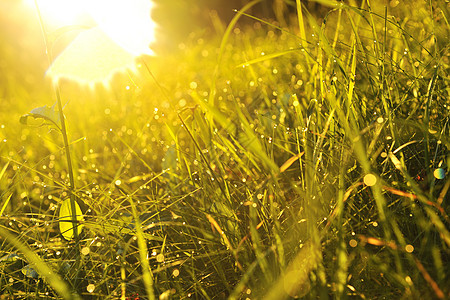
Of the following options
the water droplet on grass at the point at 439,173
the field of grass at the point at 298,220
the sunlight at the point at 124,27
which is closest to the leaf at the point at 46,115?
the field of grass at the point at 298,220

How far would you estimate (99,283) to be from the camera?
739mm

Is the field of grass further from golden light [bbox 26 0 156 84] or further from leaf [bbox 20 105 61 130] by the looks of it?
golden light [bbox 26 0 156 84]

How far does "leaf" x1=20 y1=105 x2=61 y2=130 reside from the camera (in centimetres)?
93

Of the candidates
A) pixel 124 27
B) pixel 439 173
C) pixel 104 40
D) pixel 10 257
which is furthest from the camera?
pixel 104 40

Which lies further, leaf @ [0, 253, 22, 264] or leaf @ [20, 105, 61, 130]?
leaf @ [20, 105, 61, 130]

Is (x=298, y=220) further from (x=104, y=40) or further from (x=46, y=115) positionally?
(x=104, y=40)

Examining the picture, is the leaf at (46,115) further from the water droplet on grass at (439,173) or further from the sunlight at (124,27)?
the water droplet on grass at (439,173)

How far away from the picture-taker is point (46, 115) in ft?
3.10

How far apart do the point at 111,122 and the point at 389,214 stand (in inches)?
62.9

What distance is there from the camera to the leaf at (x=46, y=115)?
0.93 m

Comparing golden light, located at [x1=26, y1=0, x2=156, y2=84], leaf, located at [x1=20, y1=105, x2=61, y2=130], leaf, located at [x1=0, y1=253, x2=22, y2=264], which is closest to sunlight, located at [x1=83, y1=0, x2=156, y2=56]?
golden light, located at [x1=26, y1=0, x2=156, y2=84]

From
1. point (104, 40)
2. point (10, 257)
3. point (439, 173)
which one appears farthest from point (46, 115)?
point (104, 40)

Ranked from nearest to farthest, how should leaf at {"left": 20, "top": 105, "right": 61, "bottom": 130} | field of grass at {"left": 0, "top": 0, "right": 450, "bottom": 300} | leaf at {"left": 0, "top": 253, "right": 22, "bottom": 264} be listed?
field of grass at {"left": 0, "top": 0, "right": 450, "bottom": 300}, leaf at {"left": 0, "top": 253, "right": 22, "bottom": 264}, leaf at {"left": 20, "top": 105, "right": 61, "bottom": 130}

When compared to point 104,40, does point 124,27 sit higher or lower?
higher
